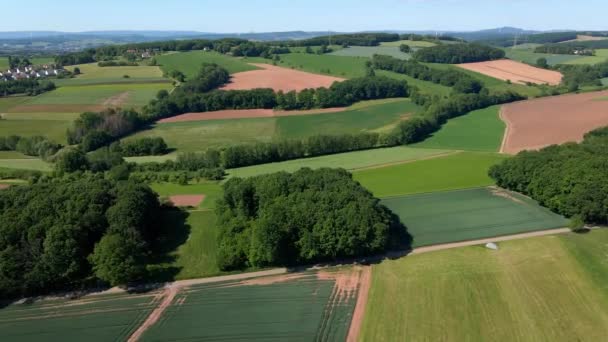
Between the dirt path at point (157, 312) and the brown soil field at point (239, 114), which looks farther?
the brown soil field at point (239, 114)

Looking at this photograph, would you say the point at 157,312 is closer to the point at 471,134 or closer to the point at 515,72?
the point at 471,134

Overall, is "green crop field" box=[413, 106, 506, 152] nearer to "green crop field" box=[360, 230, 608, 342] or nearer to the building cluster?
"green crop field" box=[360, 230, 608, 342]

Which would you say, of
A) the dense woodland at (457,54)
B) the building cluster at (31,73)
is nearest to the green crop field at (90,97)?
the building cluster at (31,73)

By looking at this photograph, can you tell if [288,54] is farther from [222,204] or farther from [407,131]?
[222,204]

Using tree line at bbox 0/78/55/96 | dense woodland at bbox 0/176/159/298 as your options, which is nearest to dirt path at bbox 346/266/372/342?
dense woodland at bbox 0/176/159/298

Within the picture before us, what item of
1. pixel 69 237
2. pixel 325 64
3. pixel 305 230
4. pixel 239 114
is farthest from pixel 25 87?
pixel 305 230

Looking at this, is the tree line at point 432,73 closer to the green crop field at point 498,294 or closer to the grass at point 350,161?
the grass at point 350,161
